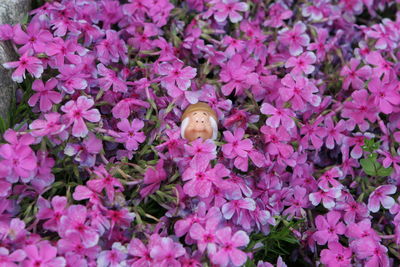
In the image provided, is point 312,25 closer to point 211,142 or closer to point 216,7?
point 216,7

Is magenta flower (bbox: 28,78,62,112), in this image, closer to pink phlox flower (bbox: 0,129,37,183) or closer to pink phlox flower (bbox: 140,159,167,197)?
pink phlox flower (bbox: 0,129,37,183)

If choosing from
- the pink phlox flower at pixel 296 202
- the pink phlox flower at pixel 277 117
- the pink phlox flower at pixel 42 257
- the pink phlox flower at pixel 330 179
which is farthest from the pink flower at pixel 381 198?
the pink phlox flower at pixel 42 257

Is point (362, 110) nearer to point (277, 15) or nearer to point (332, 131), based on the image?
point (332, 131)

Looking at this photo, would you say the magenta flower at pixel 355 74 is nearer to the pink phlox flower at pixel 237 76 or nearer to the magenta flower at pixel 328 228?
the pink phlox flower at pixel 237 76

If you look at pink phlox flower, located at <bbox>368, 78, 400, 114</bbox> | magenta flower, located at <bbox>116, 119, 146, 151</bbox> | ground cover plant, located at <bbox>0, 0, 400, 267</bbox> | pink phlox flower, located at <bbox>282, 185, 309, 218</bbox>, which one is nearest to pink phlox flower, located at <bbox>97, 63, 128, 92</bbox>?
ground cover plant, located at <bbox>0, 0, 400, 267</bbox>

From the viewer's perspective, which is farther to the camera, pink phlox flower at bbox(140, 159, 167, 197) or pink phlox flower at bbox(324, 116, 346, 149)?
pink phlox flower at bbox(324, 116, 346, 149)

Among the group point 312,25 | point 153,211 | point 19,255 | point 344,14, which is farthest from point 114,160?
point 344,14
